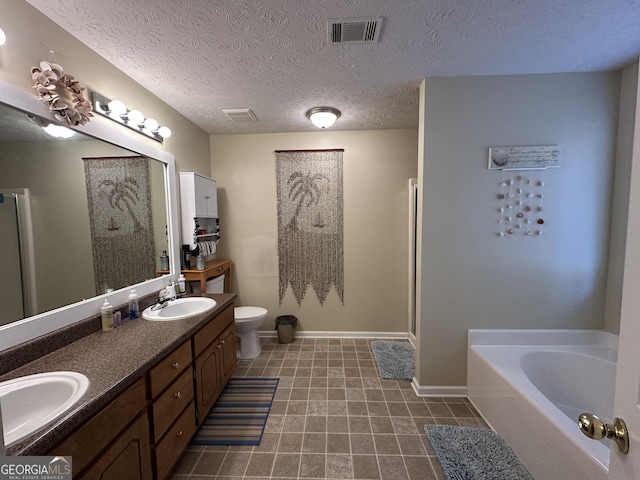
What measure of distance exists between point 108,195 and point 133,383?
119 centimetres

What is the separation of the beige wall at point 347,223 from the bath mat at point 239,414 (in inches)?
37.9

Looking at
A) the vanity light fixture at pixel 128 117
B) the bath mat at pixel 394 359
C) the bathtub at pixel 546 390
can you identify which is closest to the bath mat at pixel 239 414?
the bath mat at pixel 394 359

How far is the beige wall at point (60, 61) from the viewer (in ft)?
3.77

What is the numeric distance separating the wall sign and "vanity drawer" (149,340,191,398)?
8.10 ft

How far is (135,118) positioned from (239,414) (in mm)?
2253

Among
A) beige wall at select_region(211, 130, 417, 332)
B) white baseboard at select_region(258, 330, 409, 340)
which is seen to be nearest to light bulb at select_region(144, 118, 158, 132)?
beige wall at select_region(211, 130, 417, 332)

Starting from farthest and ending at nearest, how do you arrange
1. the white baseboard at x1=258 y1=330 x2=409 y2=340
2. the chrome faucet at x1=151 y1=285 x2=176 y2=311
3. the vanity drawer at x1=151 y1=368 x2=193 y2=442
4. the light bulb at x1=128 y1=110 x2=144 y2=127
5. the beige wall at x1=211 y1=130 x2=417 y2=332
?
the white baseboard at x1=258 y1=330 x2=409 y2=340 → the beige wall at x1=211 y1=130 x2=417 y2=332 → the chrome faucet at x1=151 y1=285 x2=176 y2=311 → the light bulb at x1=128 y1=110 x2=144 y2=127 → the vanity drawer at x1=151 y1=368 x2=193 y2=442

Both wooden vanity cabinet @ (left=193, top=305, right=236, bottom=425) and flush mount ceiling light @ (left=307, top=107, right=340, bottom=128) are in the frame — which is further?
flush mount ceiling light @ (left=307, top=107, right=340, bottom=128)

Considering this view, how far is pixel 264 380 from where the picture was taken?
2.28 m

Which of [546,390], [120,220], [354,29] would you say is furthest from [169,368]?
[546,390]

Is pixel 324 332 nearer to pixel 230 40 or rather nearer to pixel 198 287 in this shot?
pixel 198 287

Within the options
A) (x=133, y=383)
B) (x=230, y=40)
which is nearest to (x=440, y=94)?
(x=230, y=40)

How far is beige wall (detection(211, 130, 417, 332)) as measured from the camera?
2.95 m

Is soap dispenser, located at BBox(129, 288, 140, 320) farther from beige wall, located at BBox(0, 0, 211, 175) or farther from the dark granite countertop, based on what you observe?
beige wall, located at BBox(0, 0, 211, 175)
